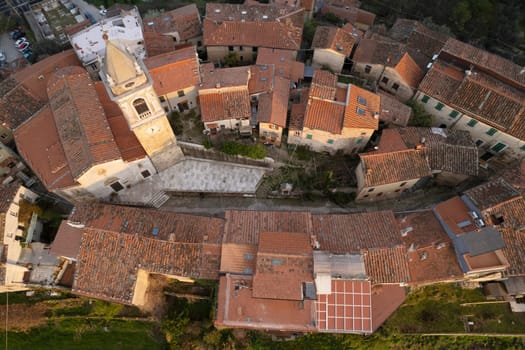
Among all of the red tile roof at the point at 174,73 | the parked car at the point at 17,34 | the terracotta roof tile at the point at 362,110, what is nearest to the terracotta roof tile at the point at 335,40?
the terracotta roof tile at the point at 362,110

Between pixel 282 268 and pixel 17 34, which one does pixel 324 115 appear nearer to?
pixel 282 268

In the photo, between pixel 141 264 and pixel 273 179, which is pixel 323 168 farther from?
pixel 141 264

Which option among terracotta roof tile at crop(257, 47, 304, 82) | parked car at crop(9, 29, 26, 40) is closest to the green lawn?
terracotta roof tile at crop(257, 47, 304, 82)

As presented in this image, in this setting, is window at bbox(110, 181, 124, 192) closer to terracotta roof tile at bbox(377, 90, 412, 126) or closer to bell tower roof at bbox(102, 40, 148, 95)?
bell tower roof at bbox(102, 40, 148, 95)

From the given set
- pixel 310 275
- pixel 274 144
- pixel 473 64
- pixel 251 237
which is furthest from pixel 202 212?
pixel 473 64

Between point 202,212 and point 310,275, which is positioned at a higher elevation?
point 202,212

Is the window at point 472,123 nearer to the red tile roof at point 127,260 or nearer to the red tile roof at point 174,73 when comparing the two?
the red tile roof at point 174,73
